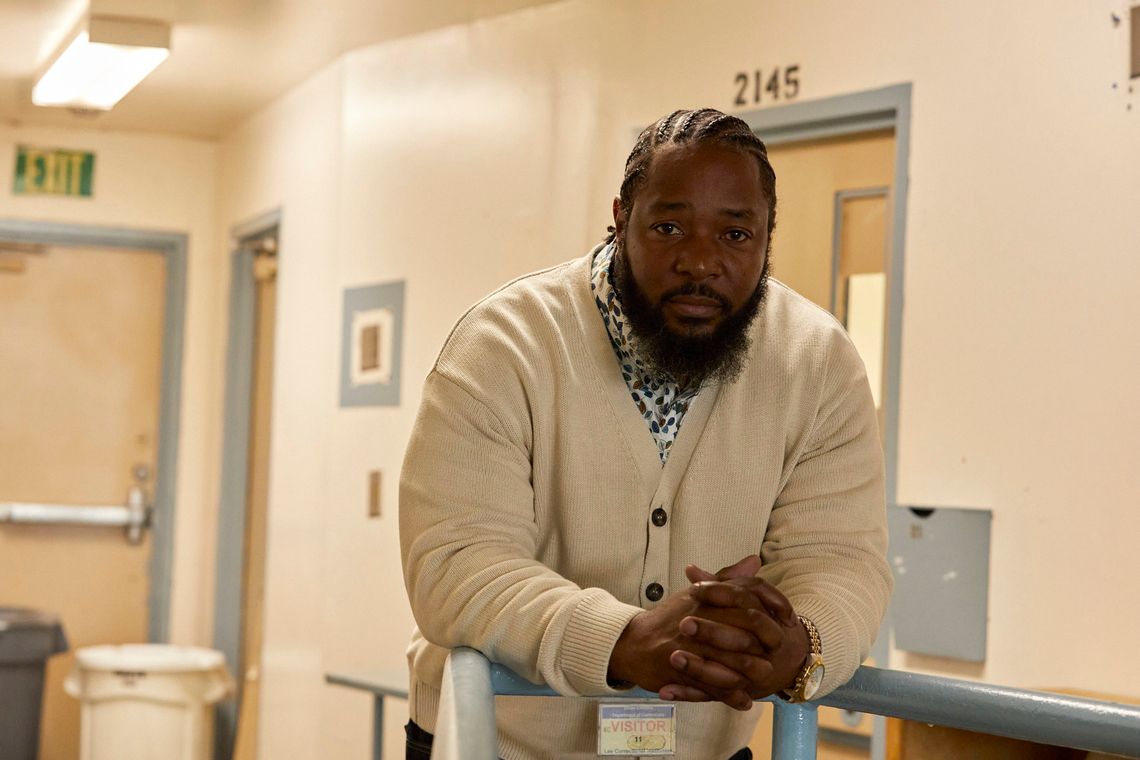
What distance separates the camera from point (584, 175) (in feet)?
12.2

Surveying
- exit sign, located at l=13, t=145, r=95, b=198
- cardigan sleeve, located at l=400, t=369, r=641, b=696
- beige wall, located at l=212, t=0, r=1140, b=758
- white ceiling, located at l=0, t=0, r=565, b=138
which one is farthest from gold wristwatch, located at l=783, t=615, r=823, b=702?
exit sign, located at l=13, t=145, r=95, b=198

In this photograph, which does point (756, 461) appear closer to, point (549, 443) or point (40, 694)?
point (549, 443)

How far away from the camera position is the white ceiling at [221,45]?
4.14 meters

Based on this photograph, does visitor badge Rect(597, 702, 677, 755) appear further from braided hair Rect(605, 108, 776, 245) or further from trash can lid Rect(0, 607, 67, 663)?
trash can lid Rect(0, 607, 67, 663)

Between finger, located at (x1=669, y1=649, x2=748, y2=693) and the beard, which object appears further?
the beard

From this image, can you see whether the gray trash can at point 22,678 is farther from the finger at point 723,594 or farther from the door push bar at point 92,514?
the finger at point 723,594

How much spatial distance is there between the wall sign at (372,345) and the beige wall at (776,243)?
6cm

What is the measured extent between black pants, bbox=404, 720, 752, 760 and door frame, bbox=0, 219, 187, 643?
A: 4.55m

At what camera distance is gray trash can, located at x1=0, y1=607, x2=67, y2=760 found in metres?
5.09

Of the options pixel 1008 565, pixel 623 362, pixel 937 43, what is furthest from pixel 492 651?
pixel 937 43

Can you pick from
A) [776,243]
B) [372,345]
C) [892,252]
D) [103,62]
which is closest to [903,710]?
[892,252]

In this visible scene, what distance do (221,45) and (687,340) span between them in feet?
11.5

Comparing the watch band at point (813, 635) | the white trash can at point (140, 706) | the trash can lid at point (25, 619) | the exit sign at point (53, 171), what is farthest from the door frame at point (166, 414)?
the watch band at point (813, 635)

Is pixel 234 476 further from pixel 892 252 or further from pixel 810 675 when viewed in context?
pixel 810 675
